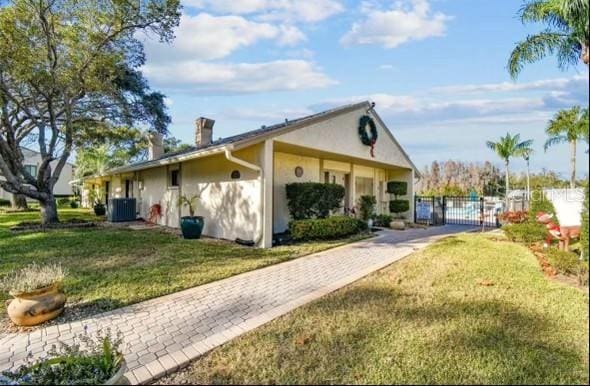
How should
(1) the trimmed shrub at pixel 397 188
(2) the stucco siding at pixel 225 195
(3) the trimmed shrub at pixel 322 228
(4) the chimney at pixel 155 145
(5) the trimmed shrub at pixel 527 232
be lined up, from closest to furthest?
(5) the trimmed shrub at pixel 527 232
(2) the stucco siding at pixel 225 195
(3) the trimmed shrub at pixel 322 228
(1) the trimmed shrub at pixel 397 188
(4) the chimney at pixel 155 145

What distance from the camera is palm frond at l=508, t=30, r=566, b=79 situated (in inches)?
366

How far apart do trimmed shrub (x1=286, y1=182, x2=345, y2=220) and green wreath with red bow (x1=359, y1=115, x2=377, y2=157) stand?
3.33 meters

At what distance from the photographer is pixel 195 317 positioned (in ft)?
14.9

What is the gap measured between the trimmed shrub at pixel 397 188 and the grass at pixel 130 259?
756 cm

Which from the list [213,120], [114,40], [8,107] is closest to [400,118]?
[213,120]

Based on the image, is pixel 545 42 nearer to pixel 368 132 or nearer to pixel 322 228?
pixel 368 132

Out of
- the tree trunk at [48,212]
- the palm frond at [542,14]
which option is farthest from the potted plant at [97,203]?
the palm frond at [542,14]

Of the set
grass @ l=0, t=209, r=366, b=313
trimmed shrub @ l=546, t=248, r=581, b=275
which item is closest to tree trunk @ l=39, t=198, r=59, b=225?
grass @ l=0, t=209, r=366, b=313

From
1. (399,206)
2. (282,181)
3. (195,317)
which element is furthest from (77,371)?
(399,206)

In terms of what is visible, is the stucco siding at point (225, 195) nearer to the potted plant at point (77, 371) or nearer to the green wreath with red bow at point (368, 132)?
the green wreath with red bow at point (368, 132)

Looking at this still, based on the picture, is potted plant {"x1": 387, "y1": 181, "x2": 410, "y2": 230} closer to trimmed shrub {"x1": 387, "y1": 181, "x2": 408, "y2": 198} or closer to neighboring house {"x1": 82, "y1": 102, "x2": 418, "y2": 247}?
trimmed shrub {"x1": 387, "y1": 181, "x2": 408, "y2": 198}

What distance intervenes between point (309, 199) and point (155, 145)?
A: 508 inches

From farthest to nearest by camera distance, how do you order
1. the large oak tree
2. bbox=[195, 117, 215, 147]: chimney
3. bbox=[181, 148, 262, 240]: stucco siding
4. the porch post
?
bbox=[195, 117, 215, 147]: chimney
the large oak tree
bbox=[181, 148, 262, 240]: stucco siding
the porch post

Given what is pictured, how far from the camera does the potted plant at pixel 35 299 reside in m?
4.45
